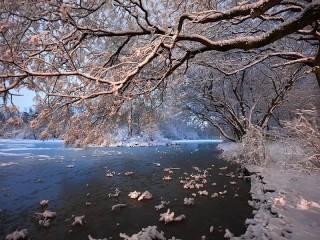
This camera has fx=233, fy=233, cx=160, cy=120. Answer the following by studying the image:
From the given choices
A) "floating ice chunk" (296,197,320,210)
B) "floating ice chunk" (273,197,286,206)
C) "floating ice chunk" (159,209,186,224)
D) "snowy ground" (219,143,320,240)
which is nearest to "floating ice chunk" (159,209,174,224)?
"floating ice chunk" (159,209,186,224)

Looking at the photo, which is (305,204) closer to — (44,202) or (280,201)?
(280,201)

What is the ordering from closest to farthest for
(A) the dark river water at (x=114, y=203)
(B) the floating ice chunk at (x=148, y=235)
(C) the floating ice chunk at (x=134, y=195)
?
(B) the floating ice chunk at (x=148, y=235) < (A) the dark river water at (x=114, y=203) < (C) the floating ice chunk at (x=134, y=195)

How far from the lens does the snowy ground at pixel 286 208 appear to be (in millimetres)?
4738

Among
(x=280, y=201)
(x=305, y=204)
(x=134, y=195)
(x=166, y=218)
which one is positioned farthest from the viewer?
(x=134, y=195)

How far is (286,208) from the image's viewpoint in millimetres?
5988

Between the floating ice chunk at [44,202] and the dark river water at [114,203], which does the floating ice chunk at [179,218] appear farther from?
the floating ice chunk at [44,202]

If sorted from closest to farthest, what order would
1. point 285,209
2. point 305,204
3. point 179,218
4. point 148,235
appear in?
point 148,235, point 285,209, point 305,204, point 179,218

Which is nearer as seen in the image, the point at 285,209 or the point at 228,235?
the point at 228,235

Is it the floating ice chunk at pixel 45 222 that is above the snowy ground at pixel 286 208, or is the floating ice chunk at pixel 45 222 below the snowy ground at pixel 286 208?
below

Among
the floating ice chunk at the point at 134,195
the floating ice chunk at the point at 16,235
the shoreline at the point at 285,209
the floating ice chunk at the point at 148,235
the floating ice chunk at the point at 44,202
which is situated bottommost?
the floating ice chunk at the point at 16,235

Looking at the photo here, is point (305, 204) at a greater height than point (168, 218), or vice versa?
point (305, 204)

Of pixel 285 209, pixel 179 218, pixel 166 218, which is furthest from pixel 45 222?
pixel 285 209

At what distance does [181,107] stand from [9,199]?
1596cm

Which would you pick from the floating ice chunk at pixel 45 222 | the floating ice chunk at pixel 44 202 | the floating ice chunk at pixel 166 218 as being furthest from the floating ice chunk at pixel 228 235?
the floating ice chunk at pixel 44 202
